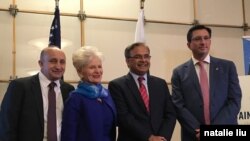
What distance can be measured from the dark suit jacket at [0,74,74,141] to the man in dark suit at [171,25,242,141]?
109 cm

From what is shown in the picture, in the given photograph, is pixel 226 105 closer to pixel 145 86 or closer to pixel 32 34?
pixel 145 86

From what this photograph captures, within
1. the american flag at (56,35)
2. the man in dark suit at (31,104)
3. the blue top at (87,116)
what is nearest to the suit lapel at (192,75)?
the blue top at (87,116)

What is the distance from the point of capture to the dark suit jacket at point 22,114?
101 inches

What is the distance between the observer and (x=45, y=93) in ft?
8.96

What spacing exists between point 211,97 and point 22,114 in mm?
1415

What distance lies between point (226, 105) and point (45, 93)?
1.38m

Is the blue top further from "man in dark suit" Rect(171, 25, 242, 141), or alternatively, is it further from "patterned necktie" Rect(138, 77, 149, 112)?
"man in dark suit" Rect(171, 25, 242, 141)

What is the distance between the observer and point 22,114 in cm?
262

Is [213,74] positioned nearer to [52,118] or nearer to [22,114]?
[52,118]

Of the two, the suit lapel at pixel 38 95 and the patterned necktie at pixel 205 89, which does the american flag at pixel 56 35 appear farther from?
the patterned necktie at pixel 205 89

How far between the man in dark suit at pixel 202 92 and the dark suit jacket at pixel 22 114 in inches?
42.8

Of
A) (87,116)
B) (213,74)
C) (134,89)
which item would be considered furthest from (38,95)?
(213,74)

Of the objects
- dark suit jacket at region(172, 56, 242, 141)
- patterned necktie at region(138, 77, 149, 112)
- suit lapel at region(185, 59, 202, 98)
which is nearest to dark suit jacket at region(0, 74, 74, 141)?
patterned necktie at region(138, 77, 149, 112)

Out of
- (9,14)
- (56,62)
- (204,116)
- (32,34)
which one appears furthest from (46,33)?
(204,116)
